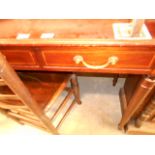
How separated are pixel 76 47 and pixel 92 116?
76 centimetres

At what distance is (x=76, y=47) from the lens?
52 cm

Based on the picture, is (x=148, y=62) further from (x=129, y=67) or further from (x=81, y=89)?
(x=81, y=89)

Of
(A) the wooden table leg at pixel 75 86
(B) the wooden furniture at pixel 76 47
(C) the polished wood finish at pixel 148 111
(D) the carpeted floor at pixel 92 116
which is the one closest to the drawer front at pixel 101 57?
(B) the wooden furniture at pixel 76 47

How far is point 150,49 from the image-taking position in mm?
493

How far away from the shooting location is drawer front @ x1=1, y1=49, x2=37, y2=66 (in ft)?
1.86

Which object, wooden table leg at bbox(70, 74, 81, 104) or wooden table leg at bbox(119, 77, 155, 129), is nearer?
wooden table leg at bbox(119, 77, 155, 129)

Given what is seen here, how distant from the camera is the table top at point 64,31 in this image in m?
0.49

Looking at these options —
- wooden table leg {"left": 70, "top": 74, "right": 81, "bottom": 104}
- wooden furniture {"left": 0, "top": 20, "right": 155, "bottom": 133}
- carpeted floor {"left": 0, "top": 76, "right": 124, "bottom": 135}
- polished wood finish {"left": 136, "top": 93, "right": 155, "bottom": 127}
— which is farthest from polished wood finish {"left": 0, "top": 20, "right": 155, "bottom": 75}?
carpeted floor {"left": 0, "top": 76, "right": 124, "bottom": 135}

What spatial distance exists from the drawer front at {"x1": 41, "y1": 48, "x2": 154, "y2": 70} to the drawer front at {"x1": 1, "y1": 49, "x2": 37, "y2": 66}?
0.14 feet

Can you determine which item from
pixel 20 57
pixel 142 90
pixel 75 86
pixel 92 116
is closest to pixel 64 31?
pixel 20 57

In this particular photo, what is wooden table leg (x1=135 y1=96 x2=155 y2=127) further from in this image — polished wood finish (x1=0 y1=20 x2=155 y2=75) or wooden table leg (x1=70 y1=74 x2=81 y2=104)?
wooden table leg (x1=70 y1=74 x2=81 y2=104)

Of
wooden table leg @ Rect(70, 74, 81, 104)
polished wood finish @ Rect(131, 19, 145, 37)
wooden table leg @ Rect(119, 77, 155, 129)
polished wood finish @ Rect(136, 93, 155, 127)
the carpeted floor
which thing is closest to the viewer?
polished wood finish @ Rect(131, 19, 145, 37)

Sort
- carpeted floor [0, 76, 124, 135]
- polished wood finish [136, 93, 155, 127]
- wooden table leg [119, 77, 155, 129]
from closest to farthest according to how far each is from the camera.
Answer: wooden table leg [119, 77, 155, 129] → polished wood finish [136, 93, 155, 127] → carpeted floor [0, 76, 124, 135]
